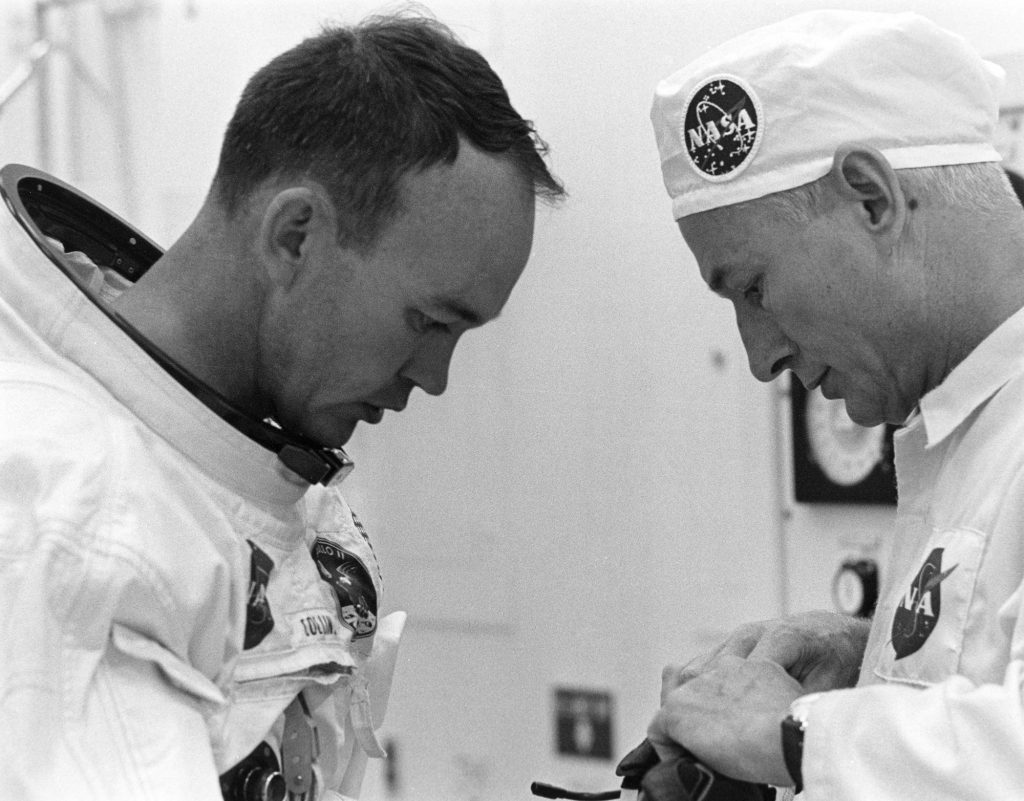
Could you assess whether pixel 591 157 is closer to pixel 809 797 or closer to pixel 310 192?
pixel 310 192

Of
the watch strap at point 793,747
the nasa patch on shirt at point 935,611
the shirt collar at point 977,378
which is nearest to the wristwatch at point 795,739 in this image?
the watch strap at point 793,747

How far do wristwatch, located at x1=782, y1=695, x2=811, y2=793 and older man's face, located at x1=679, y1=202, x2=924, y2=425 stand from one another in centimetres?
32

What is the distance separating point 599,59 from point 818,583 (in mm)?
1013

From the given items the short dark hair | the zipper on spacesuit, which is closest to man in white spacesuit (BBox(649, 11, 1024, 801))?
the short dark hair

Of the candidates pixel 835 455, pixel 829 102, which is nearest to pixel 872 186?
pixel 829 102

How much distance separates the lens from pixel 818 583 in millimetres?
2217

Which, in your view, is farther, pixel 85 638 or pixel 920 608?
pixel 920 608

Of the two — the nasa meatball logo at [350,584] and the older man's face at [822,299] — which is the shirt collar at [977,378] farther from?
the nasa meatball logo at [350,584]

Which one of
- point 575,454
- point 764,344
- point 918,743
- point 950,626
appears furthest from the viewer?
point 575,454

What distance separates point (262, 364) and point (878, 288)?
510mm

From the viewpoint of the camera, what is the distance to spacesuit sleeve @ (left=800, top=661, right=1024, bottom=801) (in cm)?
85

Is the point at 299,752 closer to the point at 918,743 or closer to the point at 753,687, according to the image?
the point at 753,687

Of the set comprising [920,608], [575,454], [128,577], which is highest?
[128,577]

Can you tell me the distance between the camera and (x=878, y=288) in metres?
1.07
